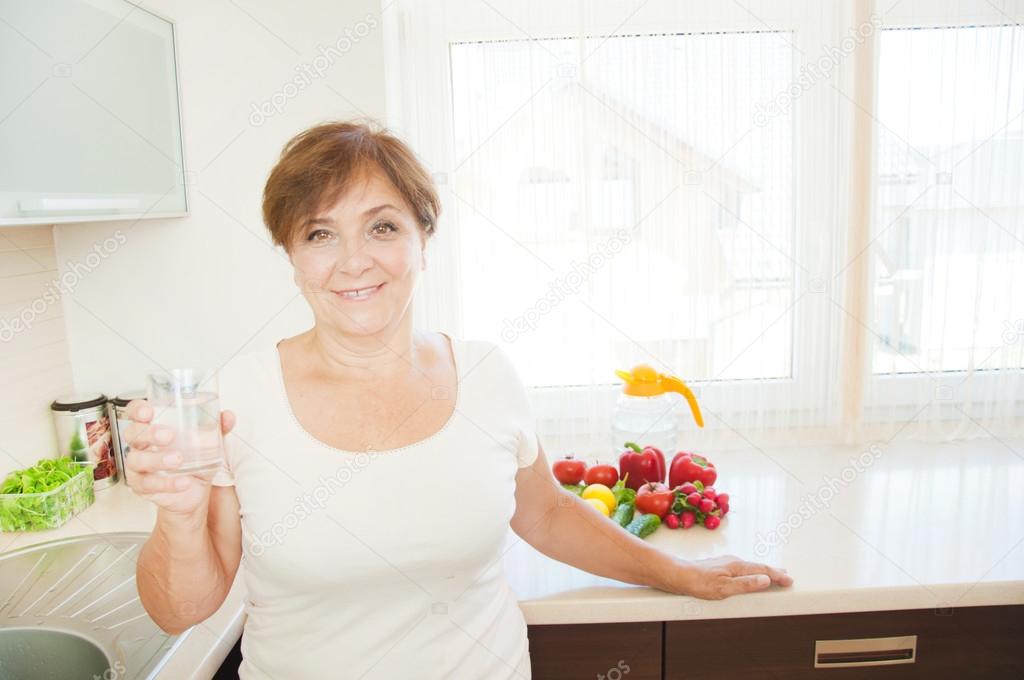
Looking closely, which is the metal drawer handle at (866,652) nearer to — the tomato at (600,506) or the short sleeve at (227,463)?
the tomato at (600,506)

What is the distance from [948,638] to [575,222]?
104cm

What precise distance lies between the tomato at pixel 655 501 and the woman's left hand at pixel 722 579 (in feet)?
0.84

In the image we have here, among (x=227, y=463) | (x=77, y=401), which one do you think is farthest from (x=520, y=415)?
(x=77, y=401)

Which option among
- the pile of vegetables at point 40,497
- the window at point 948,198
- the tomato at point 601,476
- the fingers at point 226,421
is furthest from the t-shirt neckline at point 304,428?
the window at point 948,198

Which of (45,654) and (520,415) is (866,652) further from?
(45,654)

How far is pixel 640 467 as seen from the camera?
160 centimetres

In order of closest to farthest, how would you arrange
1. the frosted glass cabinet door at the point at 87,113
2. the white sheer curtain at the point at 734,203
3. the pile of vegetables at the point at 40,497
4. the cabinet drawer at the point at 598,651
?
the frosted glass cabinet door at the point at 87,113 → the cabinet drawer at the point at 598,651 → the pile of vegetables at the point at 40,497 → the white sheer curtain at the point at 734,203

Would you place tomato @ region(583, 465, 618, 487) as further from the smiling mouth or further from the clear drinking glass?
the clear drinking glass

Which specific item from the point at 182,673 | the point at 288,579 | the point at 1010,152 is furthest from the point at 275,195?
the point at 1010,152

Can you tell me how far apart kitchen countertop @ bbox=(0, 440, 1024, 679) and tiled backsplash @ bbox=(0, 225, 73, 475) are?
17 centimetres

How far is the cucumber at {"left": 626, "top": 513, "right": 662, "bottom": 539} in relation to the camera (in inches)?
56.0

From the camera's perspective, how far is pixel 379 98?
5.36 feet

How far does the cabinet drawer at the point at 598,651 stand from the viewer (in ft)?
4.09

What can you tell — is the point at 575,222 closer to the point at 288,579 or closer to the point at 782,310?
the point at 782,310
